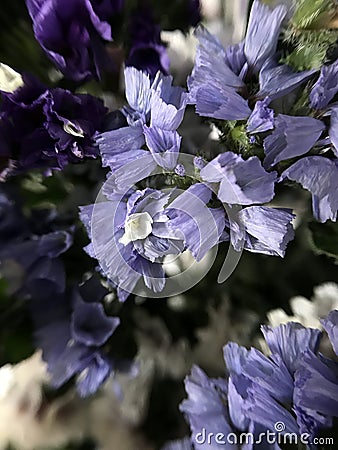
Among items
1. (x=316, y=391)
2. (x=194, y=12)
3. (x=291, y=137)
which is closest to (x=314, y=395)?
(x=316, y=391)

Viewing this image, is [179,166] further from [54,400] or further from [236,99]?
[54,400]

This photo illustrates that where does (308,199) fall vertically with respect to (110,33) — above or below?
below

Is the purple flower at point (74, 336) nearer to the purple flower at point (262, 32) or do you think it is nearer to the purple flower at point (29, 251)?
the purple flower at point (29, 251)

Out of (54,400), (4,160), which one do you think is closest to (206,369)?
(54,400)

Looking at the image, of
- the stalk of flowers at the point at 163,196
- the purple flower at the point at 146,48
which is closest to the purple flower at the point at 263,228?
the stalk of flowers at the point at 163,196

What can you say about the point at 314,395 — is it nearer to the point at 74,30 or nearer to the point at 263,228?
the point at 263,228
